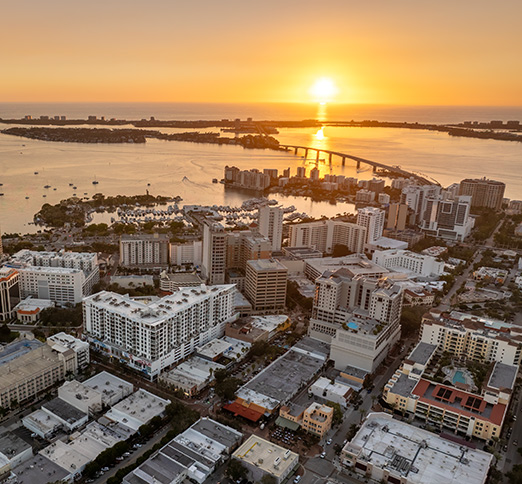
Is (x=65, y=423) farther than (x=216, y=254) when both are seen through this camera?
No

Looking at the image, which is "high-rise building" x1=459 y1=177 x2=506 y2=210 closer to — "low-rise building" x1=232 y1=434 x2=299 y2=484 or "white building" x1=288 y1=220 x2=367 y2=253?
"white building" x1=288 y1=220 x2=367 y2=253

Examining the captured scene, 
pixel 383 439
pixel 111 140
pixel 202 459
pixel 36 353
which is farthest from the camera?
pixel 111 140

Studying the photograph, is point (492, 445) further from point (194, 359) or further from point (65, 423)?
point (65, 423)

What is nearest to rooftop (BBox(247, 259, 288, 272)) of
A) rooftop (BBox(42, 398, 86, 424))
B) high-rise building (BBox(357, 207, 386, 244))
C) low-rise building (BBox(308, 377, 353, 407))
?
low-rise building (BBox(308, 377, 353, 407))

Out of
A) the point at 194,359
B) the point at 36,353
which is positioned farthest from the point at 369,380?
the point at 36,353

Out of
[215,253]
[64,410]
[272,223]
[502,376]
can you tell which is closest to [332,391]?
[502,376]

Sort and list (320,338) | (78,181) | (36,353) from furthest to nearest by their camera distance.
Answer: (78,181) → (320,338) → (36,353)

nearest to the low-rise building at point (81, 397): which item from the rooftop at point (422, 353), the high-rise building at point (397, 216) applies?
the rooftop at point (422, 353)
